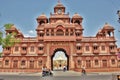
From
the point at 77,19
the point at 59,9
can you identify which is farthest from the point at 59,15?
the point at 77,19

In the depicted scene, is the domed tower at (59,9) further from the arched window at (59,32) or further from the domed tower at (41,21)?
the arched window at (59,32)

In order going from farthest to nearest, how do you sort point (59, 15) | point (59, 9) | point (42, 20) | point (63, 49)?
point (59, 9) < point (42, 20) < point (59, 15) < point (63, 49)

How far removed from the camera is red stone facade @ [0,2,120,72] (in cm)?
5447

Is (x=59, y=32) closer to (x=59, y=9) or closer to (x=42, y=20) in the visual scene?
(x=42, y=20)

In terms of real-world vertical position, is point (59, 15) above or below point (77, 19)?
above

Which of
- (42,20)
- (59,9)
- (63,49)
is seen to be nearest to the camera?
(63,49)

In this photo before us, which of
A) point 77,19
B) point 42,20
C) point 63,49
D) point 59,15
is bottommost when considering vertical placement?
point 63,49

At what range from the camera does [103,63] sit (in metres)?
54.9

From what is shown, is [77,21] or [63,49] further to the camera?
[77,21]

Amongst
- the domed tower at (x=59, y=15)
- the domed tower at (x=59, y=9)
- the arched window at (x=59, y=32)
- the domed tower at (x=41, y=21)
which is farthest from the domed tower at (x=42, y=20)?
the arched window at (x=59, y=32)

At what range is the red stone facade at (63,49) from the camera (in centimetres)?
5447

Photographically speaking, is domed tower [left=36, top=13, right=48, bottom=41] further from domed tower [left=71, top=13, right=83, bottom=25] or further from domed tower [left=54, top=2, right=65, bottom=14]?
domed tower [left=71, top=13, right=83, bottom=25]

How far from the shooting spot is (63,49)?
181ft

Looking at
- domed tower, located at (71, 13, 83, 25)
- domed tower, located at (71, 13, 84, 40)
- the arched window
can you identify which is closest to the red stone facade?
the arched window
